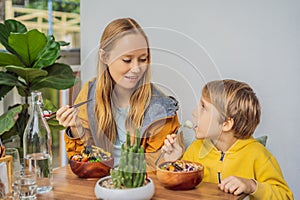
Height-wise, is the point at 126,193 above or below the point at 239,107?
below

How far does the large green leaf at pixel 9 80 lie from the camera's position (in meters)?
2.21

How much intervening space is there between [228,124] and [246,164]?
15 centimetres

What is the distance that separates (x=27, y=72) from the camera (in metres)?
2.18

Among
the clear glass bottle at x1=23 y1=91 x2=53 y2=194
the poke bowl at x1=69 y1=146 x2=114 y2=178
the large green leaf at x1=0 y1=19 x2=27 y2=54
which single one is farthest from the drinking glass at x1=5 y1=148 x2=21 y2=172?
the large green leaf at x1=0 y1=19 x2=27 y2=54

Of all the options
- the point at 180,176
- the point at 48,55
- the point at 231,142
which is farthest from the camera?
the point at 48,55

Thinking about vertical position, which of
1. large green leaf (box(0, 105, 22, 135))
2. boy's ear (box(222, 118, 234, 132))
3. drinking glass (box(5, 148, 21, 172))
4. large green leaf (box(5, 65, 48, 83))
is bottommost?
large green leaf (box(0, 105, 22, 135))

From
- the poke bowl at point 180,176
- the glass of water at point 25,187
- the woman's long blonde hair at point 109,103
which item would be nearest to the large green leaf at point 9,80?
the woman's long blonde hair at point 109,103

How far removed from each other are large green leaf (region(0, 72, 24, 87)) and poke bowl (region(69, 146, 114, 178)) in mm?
798

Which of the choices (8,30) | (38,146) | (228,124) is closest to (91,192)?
(38,146)

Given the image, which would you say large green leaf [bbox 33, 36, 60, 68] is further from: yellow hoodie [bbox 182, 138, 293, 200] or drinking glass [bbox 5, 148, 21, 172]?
yellow hoodie [bbox 182, 138, 293, 200]

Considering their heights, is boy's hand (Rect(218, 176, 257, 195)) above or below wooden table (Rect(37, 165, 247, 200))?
above

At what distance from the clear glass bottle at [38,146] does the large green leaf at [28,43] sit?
718mm

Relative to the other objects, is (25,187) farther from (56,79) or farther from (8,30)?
(8,30)

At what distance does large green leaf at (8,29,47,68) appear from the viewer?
2129 millimetres
